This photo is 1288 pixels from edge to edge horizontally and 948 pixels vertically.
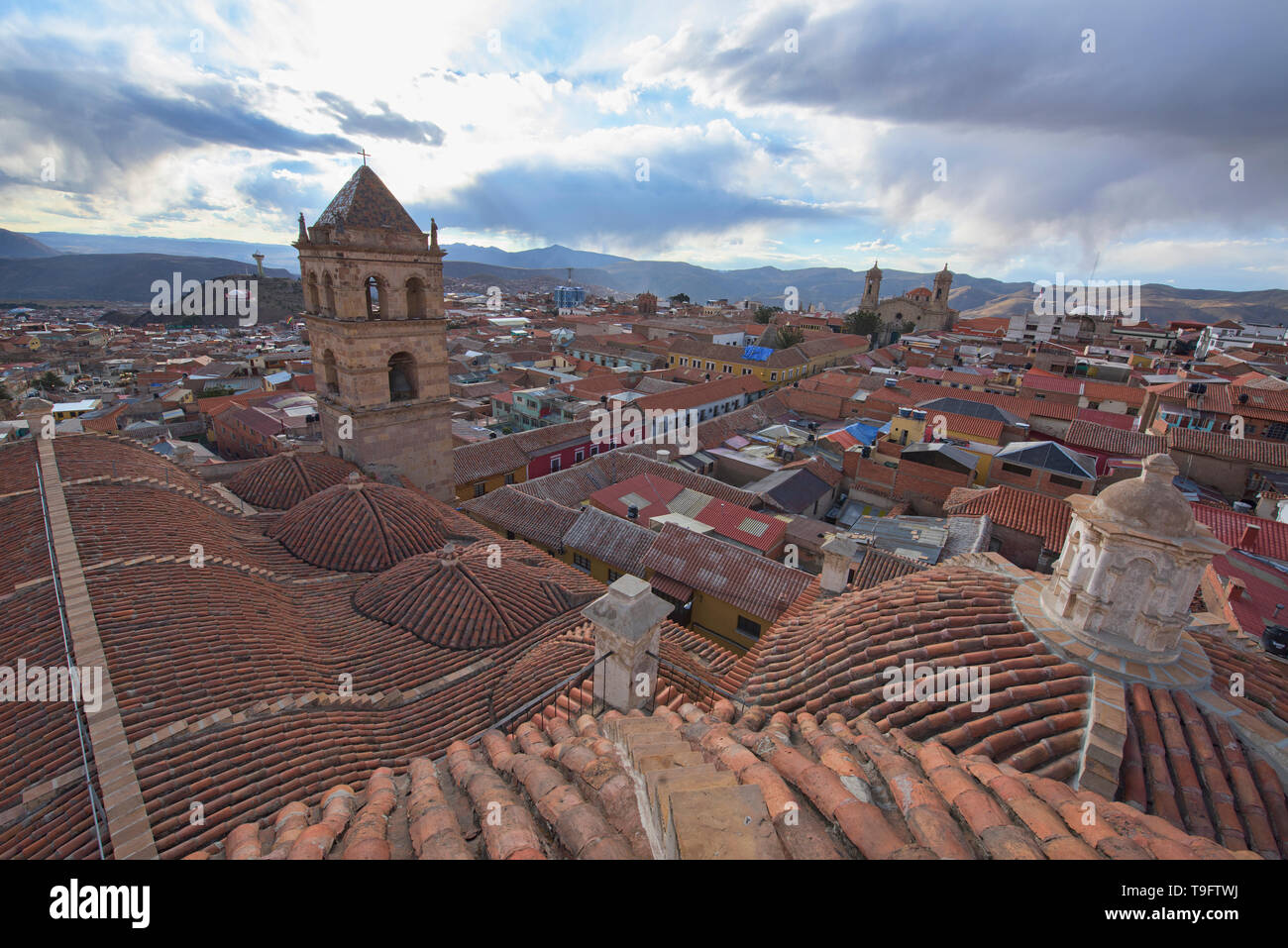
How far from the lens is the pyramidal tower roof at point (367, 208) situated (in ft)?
43.9

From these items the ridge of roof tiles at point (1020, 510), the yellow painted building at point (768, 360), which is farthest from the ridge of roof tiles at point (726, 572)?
the yellow painted building at point (768, 360)

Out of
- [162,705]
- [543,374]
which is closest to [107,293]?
[543,374]

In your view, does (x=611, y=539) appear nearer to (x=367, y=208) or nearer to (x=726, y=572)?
(x=726, y=572)

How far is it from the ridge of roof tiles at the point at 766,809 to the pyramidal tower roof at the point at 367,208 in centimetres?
1313

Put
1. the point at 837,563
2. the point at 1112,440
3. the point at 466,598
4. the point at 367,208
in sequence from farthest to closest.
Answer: the point at 1112,440 → the point at 367,208 → the point at 837,563 → the point at 466,598

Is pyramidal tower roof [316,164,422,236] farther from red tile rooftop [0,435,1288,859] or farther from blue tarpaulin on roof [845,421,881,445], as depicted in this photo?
blue tarpaulin on roof [845,421,881,445]

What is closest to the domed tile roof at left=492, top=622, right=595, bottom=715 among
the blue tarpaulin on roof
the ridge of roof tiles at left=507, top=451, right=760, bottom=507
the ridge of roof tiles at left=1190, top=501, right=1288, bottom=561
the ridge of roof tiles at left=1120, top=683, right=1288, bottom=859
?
the ridge of roof tiles at left=1120, top=683, right=1288, bottom=859

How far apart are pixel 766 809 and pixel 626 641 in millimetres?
3133

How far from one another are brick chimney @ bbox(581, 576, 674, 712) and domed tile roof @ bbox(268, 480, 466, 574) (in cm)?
721

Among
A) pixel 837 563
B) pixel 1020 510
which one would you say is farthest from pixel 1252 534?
pixel 837 563

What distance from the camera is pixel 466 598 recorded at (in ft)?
32.0

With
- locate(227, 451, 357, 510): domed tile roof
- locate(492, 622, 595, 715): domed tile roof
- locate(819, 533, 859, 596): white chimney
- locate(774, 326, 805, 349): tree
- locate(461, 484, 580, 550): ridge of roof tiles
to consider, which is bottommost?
locate(461, 484, 580, 550): ridge of roof tiles

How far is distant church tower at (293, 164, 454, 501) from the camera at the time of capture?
13.6 metres

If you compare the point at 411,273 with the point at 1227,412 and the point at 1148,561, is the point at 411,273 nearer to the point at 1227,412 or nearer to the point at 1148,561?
the point at 1148,561
